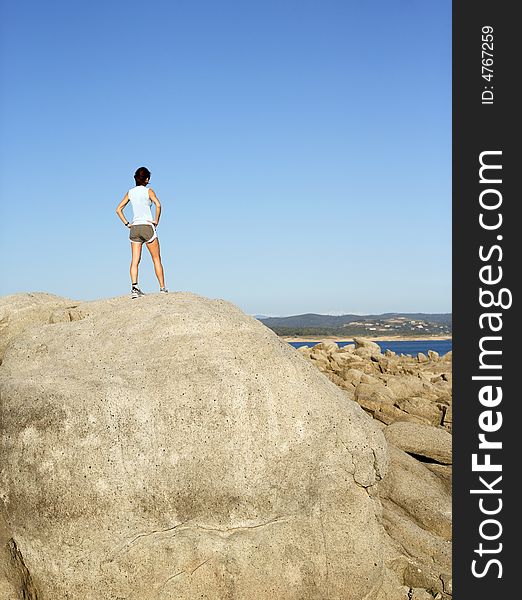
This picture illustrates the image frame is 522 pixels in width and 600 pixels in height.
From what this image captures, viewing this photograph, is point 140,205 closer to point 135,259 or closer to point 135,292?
point 135,259

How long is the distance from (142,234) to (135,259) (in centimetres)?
33

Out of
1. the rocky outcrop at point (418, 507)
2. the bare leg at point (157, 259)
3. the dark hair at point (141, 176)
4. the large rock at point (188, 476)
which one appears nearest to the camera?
the large rock at point (188, 476)

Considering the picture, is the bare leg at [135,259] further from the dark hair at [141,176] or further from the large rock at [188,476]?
the large rock at [188,476]

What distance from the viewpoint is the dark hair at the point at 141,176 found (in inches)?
351

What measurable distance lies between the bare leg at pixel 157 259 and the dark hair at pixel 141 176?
2.63ft

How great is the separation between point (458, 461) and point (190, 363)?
2.48 meters

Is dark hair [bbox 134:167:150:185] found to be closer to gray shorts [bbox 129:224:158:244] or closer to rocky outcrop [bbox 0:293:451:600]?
gray shorts [bbox 129:224:158:244]

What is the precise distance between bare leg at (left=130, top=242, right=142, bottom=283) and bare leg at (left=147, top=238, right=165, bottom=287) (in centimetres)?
14

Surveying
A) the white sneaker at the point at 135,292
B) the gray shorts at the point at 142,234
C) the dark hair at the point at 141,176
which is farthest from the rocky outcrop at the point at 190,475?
the dark hair at the point at 141,176

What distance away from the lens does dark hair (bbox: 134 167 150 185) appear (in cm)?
891

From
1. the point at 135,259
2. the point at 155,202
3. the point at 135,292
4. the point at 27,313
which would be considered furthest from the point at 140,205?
the point at 27,313

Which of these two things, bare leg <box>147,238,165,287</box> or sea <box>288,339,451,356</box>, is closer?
bare leg <box>147,238,165,287</box>

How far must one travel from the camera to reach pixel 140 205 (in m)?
8.73

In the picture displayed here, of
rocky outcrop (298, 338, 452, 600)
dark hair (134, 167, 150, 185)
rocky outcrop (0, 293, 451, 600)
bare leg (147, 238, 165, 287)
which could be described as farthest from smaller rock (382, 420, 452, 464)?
dark hair (134, 167, 150, 185)
